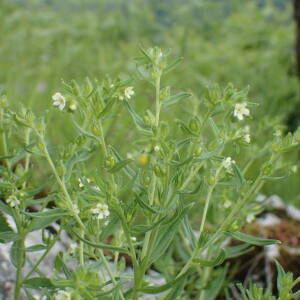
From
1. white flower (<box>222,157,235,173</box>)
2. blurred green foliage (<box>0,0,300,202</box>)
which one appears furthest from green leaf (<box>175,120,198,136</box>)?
blurred green foliage (<box>0,0,300,202</box>)

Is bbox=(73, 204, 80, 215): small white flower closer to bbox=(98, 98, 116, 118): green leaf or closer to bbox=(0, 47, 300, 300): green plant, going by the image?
bbox=(0, 47, 300, 300): green plant

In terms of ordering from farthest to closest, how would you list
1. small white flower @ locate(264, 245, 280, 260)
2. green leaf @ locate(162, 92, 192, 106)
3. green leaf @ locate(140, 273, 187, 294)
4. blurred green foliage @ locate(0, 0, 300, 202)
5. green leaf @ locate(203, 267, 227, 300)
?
1. blurred green foliage @ locate(0, 0, 300, 202)
2. small white flower @ locate(264, 245, 280, 260)
3. green leaf @ locate(203, 267, 227, 300)
4. green leaf @ locate(162, 92, 192, 106)
5. green leaf @ locate(140, 273, 187, 294)

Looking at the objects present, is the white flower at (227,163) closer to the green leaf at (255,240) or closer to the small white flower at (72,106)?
the green leaf at (255,240)

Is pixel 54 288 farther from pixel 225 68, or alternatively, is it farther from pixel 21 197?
pixel 225 68

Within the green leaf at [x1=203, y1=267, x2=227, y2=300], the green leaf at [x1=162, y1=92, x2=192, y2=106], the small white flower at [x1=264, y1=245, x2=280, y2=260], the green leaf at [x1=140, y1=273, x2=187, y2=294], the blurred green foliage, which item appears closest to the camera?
the green leaf at [x1=140, y1=273, x2=187, y2=294]

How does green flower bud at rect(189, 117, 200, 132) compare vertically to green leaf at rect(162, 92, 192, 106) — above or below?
below

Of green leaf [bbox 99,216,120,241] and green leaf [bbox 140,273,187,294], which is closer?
green leaf [bbox 140,273,187,294]

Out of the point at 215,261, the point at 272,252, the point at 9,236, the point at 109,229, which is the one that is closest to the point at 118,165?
the point at 109,229

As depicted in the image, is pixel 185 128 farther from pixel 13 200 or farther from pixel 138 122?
pixel 13 200

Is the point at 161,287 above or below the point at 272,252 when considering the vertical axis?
above

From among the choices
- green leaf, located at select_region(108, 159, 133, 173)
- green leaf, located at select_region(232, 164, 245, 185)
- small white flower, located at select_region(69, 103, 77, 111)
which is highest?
small white flower, located at select_region(69, 103, 77, 111)

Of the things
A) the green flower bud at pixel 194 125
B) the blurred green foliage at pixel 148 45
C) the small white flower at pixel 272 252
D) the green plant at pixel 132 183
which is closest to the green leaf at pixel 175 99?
the green plant at pixel 132 183
